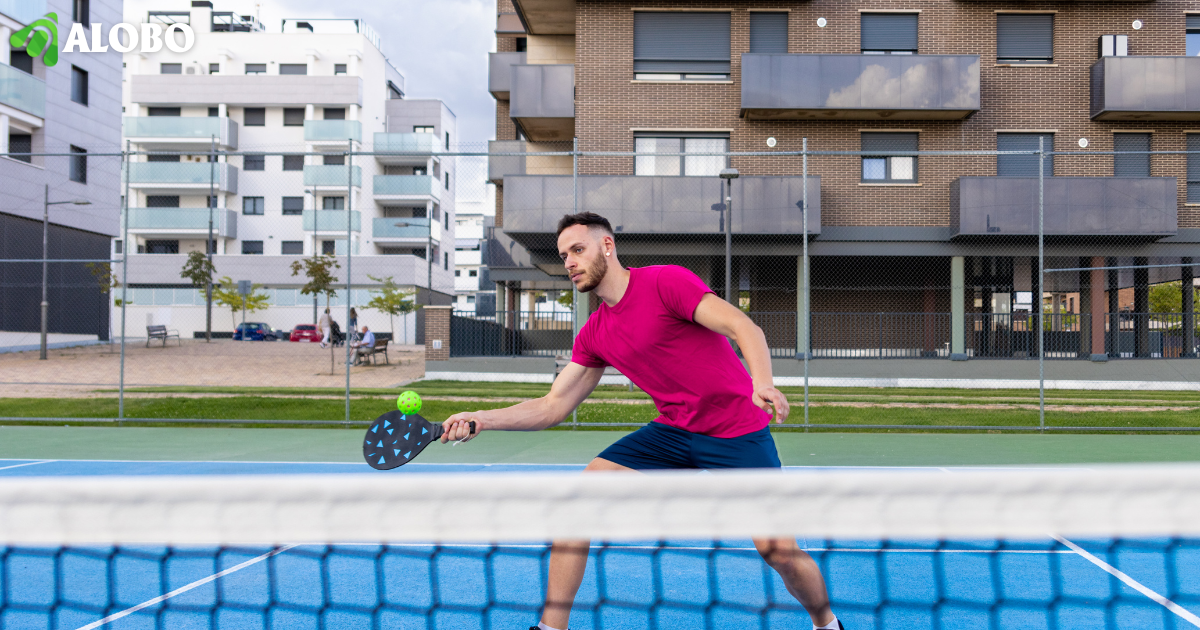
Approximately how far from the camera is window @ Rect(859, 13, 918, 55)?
65.1 feet

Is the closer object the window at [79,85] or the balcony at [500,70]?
the balcony at [500,70]

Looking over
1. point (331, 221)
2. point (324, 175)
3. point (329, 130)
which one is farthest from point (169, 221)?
point (329, 130)

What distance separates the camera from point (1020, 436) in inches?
441

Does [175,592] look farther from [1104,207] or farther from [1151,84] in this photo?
[1151,84]

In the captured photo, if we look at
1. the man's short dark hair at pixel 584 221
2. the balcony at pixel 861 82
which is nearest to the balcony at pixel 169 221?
the balcony at pixel 861 82

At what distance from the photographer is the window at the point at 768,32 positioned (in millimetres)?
19766

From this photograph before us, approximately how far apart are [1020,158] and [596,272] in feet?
62.4

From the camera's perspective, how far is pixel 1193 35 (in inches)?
807

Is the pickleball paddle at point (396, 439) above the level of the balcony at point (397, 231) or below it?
below

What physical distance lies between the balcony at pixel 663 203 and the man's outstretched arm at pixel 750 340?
14.3 metres

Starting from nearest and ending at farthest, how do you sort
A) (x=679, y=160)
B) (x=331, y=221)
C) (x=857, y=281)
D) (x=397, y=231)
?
(x=679, y=160) → (x=857, y=281) → (x=331, y=221) → (x=397, y=231)

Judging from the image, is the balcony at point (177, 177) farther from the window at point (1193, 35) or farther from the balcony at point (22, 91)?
the window at point (1193, 35)

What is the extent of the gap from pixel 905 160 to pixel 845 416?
8.61m

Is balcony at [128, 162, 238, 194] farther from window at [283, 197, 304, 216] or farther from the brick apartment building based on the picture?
the brick apartment building
